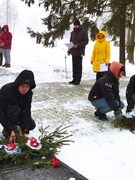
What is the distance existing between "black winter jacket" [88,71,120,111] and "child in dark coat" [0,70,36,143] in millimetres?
1498

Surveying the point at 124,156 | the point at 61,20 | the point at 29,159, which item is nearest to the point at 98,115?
the point at 124,156

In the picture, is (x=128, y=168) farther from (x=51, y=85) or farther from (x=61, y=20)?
Result: (x=61, y=20)

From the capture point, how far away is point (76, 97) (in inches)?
267

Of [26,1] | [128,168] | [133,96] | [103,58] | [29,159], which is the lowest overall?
[128,168]

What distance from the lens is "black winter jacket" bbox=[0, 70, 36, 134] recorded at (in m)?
3.46

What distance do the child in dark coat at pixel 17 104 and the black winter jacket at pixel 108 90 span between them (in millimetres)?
1498

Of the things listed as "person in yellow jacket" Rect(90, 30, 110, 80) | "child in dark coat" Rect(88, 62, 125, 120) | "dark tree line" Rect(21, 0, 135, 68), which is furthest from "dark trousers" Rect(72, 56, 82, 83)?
"child in dark coat" Rect(88, 62, 125, 120)

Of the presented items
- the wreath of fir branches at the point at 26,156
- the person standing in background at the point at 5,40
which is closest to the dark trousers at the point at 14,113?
the wreath of fir branches at the point at 26,156

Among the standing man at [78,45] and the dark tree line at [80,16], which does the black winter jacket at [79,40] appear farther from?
the dark tree line at [80,16]

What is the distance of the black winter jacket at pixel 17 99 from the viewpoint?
11.4 feet

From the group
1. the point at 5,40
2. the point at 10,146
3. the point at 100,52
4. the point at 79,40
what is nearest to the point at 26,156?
the point at 10,146

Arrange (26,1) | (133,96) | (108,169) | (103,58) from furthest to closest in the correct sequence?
(26,1) < (103,58) < (133,96) < (108,169)

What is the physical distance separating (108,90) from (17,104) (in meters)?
1.69

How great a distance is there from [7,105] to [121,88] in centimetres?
509
